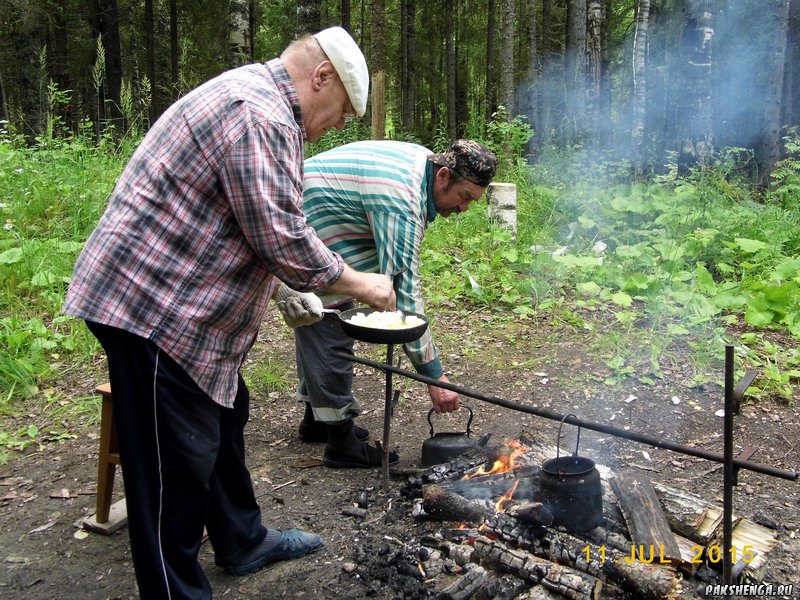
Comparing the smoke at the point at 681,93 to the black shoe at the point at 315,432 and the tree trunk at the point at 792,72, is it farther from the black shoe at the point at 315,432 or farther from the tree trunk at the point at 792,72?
the black shoe at the point at 315,432

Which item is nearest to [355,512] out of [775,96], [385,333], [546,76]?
[385,333]

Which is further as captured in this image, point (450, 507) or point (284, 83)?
point (450, 507)

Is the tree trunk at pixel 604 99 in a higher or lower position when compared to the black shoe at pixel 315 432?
higher

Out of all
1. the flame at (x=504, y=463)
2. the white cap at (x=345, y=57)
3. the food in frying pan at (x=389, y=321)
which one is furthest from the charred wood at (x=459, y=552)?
the white cap at (x=345, y=57)

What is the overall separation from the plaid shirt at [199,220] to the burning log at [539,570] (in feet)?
4.81

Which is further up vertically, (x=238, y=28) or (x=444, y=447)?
(x=238, y=28)

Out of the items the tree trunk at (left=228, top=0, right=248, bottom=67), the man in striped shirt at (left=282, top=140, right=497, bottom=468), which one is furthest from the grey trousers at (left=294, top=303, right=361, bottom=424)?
the tree trunk at (left=228, top=0, right=248, bottom=67)

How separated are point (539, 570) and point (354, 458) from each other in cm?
160

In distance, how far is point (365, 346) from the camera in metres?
5.91

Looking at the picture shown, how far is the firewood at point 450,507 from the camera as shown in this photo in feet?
10.1

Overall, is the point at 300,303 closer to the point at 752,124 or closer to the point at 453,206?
the point at 453,206

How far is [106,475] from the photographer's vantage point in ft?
10.5

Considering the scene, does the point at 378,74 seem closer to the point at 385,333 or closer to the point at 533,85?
the point at 385,333

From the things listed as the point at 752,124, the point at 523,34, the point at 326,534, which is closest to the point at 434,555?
the point at 326,534
